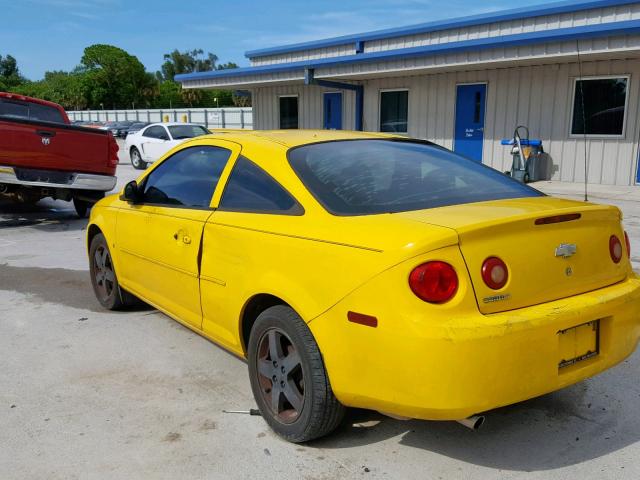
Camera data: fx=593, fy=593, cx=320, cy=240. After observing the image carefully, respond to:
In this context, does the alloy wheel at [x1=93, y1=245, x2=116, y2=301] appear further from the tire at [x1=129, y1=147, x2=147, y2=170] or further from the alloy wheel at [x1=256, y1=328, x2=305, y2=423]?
the tire at [x1=129, y1=147, x2=147, y2=170]

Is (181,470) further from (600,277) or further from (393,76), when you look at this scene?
(393,76)

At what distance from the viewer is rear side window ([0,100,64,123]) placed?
395 inches

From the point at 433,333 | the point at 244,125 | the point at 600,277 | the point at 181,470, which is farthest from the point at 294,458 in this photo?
the point at 244,125

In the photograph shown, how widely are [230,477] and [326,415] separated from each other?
51cm

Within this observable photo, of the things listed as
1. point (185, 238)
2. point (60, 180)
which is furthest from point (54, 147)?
point (185, 238)

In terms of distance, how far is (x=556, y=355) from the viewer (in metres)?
2.57

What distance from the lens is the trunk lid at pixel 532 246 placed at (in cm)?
249

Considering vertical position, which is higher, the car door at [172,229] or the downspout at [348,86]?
the downspout at [348,86]

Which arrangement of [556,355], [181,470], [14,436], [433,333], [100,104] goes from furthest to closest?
[100,104] → [14,436] → [181,470] → [556,355] → [433,333]

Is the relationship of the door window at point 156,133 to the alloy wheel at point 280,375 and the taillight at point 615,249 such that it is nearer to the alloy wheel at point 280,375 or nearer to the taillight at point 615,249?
the alloy wheel at point 280,375

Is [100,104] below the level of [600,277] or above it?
above

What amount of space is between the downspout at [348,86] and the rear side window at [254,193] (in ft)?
47.7

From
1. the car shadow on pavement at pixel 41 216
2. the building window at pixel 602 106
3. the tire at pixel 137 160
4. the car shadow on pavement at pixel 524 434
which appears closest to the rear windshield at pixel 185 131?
the tire at pixel 137 160

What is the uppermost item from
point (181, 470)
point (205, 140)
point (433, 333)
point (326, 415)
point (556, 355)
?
point (205, 140)
